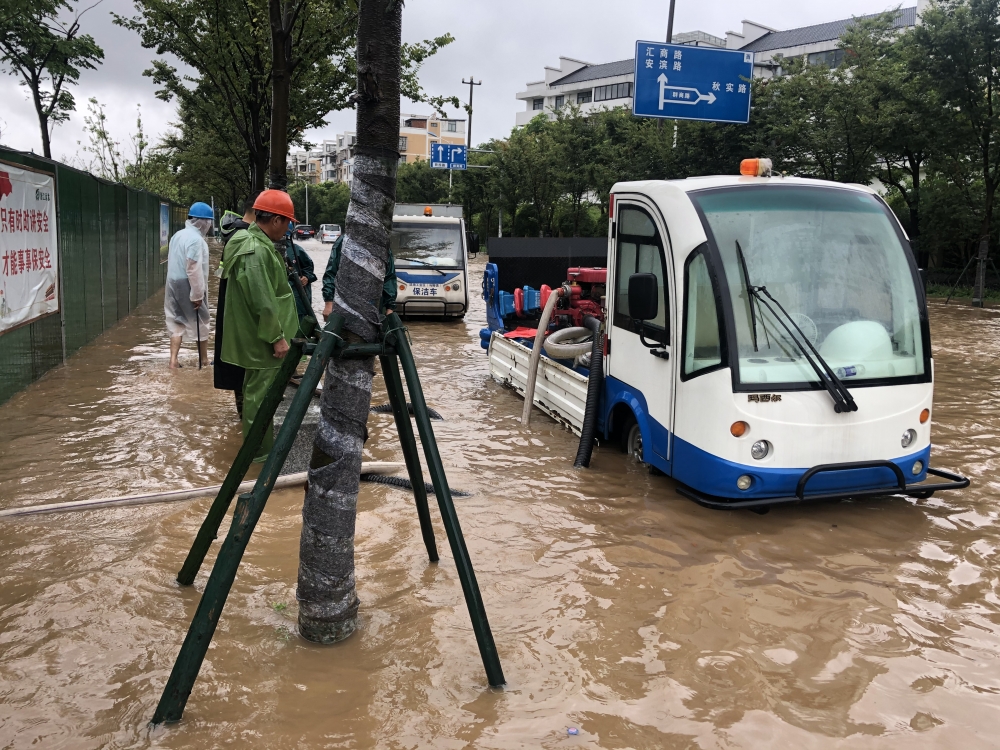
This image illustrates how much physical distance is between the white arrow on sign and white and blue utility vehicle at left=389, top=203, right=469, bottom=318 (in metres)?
4.67

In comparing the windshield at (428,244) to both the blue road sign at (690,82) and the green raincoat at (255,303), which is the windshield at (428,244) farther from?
the green raincoat at (255,303)

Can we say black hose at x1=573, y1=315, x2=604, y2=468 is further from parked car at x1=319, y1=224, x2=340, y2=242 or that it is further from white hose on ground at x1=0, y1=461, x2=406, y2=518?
→ parked car at x1=319, y1=224, x2=340, y2=242

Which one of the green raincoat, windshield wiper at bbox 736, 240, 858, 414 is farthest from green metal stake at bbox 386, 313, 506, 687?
windshield wiper at bbox 736, 240, 858, 414

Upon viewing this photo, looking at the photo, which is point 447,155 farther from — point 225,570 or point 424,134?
point 424,134

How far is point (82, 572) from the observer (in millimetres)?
4500

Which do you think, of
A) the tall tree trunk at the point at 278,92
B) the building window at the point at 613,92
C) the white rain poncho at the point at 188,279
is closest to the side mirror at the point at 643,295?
the white rain poncho at the point at 188,279

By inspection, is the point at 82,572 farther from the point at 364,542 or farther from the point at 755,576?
the point at 755,576

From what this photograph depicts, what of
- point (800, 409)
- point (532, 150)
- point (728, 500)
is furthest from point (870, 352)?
point (532, 150)

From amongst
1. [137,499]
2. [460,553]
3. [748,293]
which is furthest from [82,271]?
[460,553]

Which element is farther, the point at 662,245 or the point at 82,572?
the point at 662,245

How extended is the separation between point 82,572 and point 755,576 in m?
3.59

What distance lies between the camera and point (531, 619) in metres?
4.24

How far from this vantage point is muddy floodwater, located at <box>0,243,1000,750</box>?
333 centimetres

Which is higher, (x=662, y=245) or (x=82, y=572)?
(x=662, y=245)
